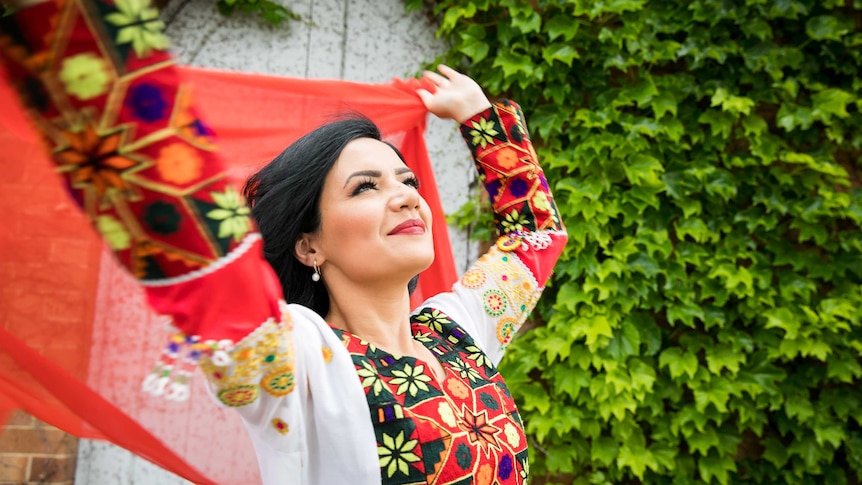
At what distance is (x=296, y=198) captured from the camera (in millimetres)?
1242

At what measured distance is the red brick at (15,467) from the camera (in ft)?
4.67

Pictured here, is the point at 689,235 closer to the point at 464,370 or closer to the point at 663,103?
the point at 663,103

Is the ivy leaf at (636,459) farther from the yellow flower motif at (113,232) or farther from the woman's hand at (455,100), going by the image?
the yellow flower motif at (113,232)

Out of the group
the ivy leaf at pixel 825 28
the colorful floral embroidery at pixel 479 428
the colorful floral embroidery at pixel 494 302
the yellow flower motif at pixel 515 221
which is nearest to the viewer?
the colorful floral embroidery at pixel 479 428

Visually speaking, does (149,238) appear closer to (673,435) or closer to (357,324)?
(357,324)

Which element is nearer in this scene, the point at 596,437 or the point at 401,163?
the point at 401,163

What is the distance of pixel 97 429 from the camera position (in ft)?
3.26

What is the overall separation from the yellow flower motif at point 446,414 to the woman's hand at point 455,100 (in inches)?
28.1

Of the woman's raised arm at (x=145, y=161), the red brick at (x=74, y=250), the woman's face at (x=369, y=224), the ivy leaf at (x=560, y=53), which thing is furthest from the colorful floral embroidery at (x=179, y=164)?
the ivy leaf at (x=560, y=53)

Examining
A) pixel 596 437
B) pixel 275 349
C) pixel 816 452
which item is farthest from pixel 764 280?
pixel 275 349

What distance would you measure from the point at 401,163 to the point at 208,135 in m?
0.69

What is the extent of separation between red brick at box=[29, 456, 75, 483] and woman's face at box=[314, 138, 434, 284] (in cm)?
92

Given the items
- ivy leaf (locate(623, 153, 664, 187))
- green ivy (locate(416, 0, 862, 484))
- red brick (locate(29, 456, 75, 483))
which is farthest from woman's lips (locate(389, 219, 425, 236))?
ivy leaf (locate(623, 153, 664, 187))

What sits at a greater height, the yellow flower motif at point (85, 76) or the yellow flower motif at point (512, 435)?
the yellow flower motif at point (85, 76)
